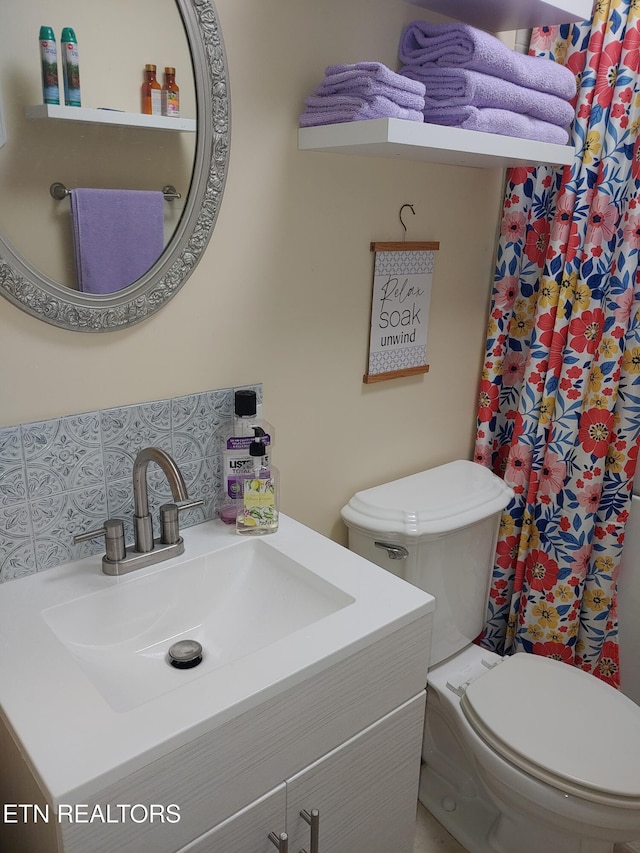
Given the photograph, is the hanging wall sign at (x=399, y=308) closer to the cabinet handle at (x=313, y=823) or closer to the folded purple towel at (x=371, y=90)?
the folded purple towel at (x=371, y=90)

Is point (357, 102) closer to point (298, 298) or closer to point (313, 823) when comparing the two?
point (298, 298)

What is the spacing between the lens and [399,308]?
160 cm

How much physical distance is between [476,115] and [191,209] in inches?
22.3

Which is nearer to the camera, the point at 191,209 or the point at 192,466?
the point at 191,209

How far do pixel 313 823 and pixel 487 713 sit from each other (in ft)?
1.89

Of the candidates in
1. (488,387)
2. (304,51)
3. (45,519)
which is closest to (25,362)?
(45,519)

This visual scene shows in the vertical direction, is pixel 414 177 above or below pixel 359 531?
above

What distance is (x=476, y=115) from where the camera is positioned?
1.28m

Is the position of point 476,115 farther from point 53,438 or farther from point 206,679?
point 206,679

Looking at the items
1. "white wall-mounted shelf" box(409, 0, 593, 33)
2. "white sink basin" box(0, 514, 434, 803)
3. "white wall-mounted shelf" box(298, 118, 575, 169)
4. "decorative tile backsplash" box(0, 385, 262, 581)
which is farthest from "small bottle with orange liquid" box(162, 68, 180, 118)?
"white sink basin" box(0, 514, 434, 803)

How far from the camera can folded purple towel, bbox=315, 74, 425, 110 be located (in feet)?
3.82

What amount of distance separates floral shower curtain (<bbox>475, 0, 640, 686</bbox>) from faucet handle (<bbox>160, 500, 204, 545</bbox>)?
39.4 inches

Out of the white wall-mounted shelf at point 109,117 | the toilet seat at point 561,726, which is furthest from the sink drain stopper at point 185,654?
the white wall-mounted shelf at point 109,117

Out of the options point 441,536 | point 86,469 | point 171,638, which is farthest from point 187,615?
point 441,536
